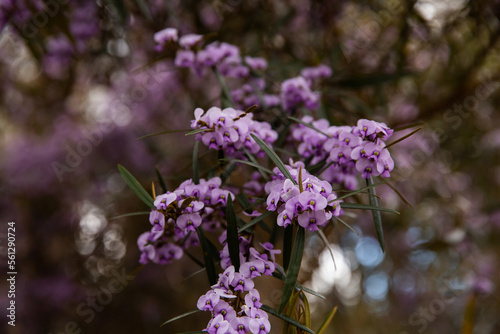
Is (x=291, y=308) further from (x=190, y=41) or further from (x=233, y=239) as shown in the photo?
(x=190, y=41)

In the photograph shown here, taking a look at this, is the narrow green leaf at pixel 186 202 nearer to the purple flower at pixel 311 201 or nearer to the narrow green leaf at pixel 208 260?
the narrow green leaf at pixel 208 260

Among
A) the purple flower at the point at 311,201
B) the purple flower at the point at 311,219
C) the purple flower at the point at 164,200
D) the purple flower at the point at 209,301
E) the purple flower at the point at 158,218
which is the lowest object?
the purple flower at the point at 209,301

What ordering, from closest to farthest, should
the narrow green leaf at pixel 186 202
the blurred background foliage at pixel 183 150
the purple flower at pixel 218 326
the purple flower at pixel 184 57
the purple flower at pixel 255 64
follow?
the purple flower at pixel 218 326 < the narrow green leaf at pixel 186 202 < the purple flower at pixel 184 57 < the purple flower at pixel 255 64 < the blurred background foliage at pixel 183 150

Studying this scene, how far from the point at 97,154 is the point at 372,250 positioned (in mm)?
2285

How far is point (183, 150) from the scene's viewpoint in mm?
2836

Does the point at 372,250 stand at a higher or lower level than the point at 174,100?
lower

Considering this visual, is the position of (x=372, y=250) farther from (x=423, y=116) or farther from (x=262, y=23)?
(x=262, y=23)

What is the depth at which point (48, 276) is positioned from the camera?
2.59 meters

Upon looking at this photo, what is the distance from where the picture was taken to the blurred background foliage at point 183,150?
6.25 feet

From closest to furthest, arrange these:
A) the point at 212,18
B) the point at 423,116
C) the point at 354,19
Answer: the point at 423,116, the point at 354,19, the point at 212,18

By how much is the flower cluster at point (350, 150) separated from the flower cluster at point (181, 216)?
0.23m

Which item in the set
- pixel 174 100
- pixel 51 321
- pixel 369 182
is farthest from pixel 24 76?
pixel 369 182

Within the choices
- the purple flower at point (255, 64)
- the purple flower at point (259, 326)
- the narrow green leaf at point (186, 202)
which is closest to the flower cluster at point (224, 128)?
the narrow green leaf at point (186, 202)

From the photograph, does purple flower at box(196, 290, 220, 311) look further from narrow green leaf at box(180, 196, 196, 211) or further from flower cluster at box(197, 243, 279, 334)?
narrow green leaf at box(180, 196, 196, 211)
